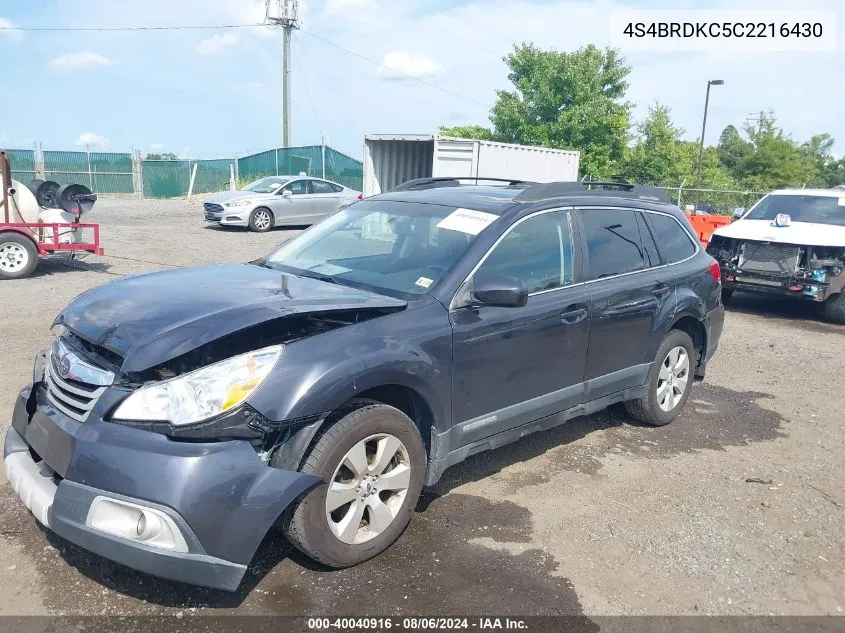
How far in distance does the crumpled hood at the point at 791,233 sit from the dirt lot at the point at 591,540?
4.17 meters

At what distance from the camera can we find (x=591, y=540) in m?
3.82

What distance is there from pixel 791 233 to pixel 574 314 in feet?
24.4

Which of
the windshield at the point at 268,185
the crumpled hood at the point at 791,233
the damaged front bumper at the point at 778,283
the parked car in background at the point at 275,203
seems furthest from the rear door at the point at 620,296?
the windshield at the point at 268,185

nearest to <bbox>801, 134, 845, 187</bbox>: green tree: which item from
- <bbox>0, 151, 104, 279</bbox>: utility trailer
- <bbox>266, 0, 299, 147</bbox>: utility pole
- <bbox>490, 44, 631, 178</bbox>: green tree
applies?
<bbox>490, 44, 631, 178</bbox>: green tree

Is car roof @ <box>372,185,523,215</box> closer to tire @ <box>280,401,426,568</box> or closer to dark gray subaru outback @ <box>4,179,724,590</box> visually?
dark gray subaru outback @ <box>4,179,724,590</box>

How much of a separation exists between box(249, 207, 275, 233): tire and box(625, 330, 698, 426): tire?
47.5 feet

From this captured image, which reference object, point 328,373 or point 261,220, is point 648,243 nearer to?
point 328,373

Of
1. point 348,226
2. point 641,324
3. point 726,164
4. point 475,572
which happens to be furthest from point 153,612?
point 726,164

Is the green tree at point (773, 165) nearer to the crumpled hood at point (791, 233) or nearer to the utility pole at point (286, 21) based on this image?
the utility pole at point (286, 21)

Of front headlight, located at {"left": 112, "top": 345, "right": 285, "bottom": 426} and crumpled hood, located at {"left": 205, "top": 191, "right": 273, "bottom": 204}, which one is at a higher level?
crumpled hood, located at {"left": 205, "top": 191, "right": 273, "bottom": 204}

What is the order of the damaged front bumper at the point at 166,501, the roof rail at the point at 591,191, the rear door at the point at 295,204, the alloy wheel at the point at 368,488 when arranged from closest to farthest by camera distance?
the damaged front bumper at the point at 166,501 < the alloy wheel at the point at 368,488 < the roof rail at the point at 591,191 < the rear door at the point at 295,204

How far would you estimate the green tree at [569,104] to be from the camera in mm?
31234

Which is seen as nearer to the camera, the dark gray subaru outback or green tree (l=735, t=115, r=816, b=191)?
the dark gray subaru outback

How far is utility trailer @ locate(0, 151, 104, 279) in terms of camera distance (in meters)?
10.7
